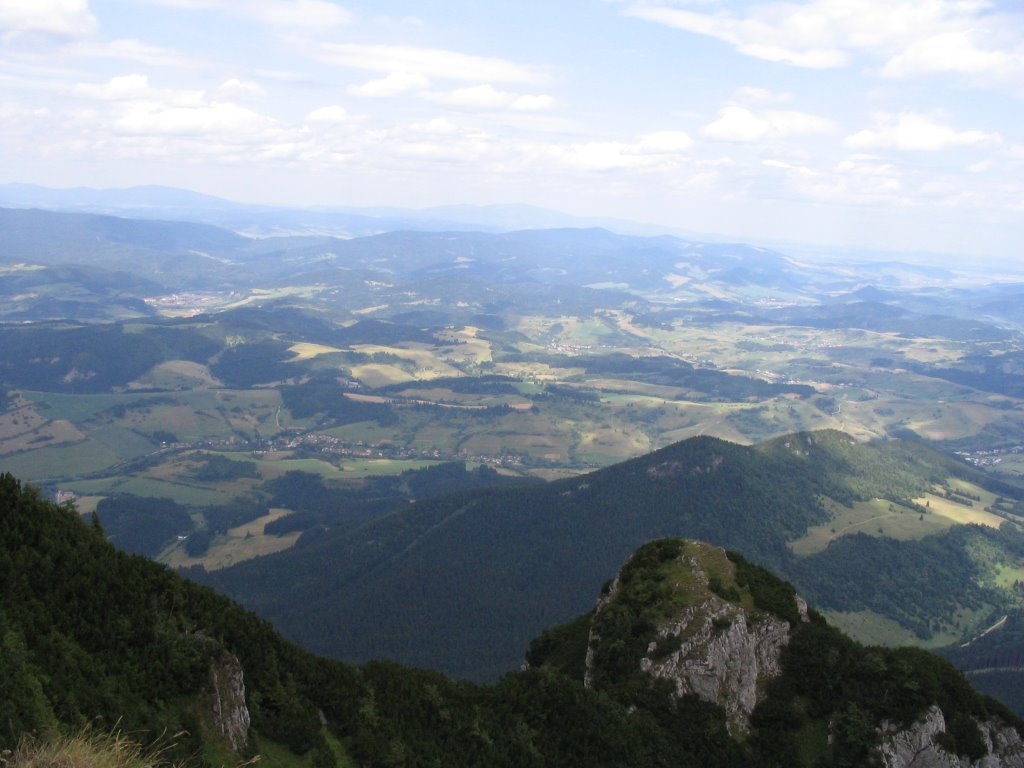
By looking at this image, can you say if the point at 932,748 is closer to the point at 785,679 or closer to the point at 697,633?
the point at 785,679

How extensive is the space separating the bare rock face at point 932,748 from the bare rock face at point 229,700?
4101 centimetres

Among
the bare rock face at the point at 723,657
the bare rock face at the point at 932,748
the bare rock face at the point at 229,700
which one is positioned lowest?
the bare rock face at the point at 932,748

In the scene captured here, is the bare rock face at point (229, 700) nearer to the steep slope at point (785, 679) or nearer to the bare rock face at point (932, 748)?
the steep slope at point (785, 679)

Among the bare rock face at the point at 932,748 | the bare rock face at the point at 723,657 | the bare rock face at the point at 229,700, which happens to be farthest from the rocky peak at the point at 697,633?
the bare rock face at the point at 229,700

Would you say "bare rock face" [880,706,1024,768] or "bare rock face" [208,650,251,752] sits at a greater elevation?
"bare rock face" [208,650,251,752]

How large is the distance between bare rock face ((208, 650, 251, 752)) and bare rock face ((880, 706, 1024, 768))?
135 ft

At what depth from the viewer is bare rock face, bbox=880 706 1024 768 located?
181 ft

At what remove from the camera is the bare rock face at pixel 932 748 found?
55.2 metres

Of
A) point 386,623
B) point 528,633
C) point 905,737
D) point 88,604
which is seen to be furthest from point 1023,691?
point 88,604

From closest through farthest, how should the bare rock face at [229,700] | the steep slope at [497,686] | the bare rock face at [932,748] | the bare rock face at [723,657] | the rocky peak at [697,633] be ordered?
the steep slope at [497,686] → the bare rock face at [229,700] → the bare rock face at [932,748] → the bare rock face at [723,657] → the rocky peak at [697,633]

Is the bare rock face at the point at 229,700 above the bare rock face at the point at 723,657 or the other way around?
above

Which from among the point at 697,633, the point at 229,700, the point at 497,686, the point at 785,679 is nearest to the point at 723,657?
the point at 697,633

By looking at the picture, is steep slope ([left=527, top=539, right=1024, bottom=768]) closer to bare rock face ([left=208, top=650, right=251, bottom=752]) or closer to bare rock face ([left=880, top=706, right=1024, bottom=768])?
bare rock face ([left=880, top=706, right=1024, bottom=768])

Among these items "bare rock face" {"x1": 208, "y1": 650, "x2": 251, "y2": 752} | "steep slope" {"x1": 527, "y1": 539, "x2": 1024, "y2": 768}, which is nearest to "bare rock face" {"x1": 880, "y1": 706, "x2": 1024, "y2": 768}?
"steep slope" {"x1": 527, "y1": 539, "x2": 1024, "y2": 768}
